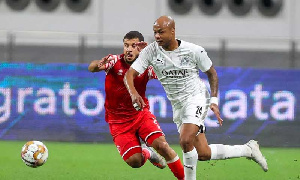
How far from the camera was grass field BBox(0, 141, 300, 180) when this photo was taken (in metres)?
11.0

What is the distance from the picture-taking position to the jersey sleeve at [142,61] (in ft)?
29.5

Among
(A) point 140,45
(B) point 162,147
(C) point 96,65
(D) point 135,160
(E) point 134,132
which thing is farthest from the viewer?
(E) point 134,132

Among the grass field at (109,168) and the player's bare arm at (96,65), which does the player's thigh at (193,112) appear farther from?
the grass field at (109,168)

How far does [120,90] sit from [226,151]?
163 centimetres

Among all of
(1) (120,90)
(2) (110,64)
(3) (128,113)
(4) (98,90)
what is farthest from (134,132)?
(4) (98,90)

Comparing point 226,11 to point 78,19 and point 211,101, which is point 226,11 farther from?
point 211,101

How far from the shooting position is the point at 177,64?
29.5ft

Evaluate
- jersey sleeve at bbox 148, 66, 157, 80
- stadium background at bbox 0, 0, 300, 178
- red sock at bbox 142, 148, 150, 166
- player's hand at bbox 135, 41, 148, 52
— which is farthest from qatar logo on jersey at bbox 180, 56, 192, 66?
stadium background at bbox 0, 0, 300, 178

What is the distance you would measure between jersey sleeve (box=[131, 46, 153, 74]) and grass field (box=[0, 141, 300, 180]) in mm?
2331

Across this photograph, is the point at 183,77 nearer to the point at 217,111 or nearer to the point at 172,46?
the point at 172,46

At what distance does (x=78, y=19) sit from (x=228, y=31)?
4625 millimetres

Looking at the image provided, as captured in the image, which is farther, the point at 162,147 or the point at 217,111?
the point at 162,147

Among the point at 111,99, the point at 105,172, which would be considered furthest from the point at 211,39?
the point at 111,99

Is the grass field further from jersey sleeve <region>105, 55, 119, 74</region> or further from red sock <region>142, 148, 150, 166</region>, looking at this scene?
jersey sleeve <region>105, 55, 119, 74</region>
